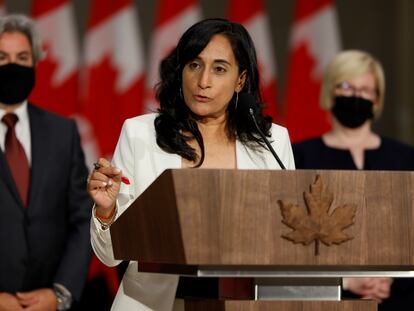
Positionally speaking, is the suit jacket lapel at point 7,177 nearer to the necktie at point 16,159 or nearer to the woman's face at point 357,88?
the necktie at point 16,159

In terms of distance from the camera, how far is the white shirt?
401cm

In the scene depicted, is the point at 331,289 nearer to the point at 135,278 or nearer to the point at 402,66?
the point at 135,278

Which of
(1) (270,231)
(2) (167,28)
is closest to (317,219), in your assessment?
(1) (270,231)

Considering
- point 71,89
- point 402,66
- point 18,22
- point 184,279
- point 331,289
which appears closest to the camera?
point 331,289

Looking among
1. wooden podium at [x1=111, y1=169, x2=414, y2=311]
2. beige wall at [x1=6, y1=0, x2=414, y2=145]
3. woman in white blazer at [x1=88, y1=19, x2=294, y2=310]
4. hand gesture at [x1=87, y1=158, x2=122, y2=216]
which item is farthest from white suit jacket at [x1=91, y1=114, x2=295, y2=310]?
beige wall at [x1=6, y1=0, x2=414, y2=145]

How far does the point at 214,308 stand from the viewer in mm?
2354

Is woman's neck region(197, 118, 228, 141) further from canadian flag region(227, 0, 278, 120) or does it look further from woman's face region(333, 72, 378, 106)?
canadian flag region(227, 0, 278, 120)

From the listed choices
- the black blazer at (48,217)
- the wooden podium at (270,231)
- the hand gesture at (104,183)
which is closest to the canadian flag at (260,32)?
the black blazer at (48,217)

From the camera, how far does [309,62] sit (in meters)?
6.36

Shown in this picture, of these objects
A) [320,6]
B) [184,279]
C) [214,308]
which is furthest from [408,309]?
[320,6]

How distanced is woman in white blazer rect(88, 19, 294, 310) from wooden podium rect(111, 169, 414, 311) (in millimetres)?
325

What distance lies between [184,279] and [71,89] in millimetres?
3319

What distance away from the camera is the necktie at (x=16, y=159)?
3961mm

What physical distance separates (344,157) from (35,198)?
1428mm
